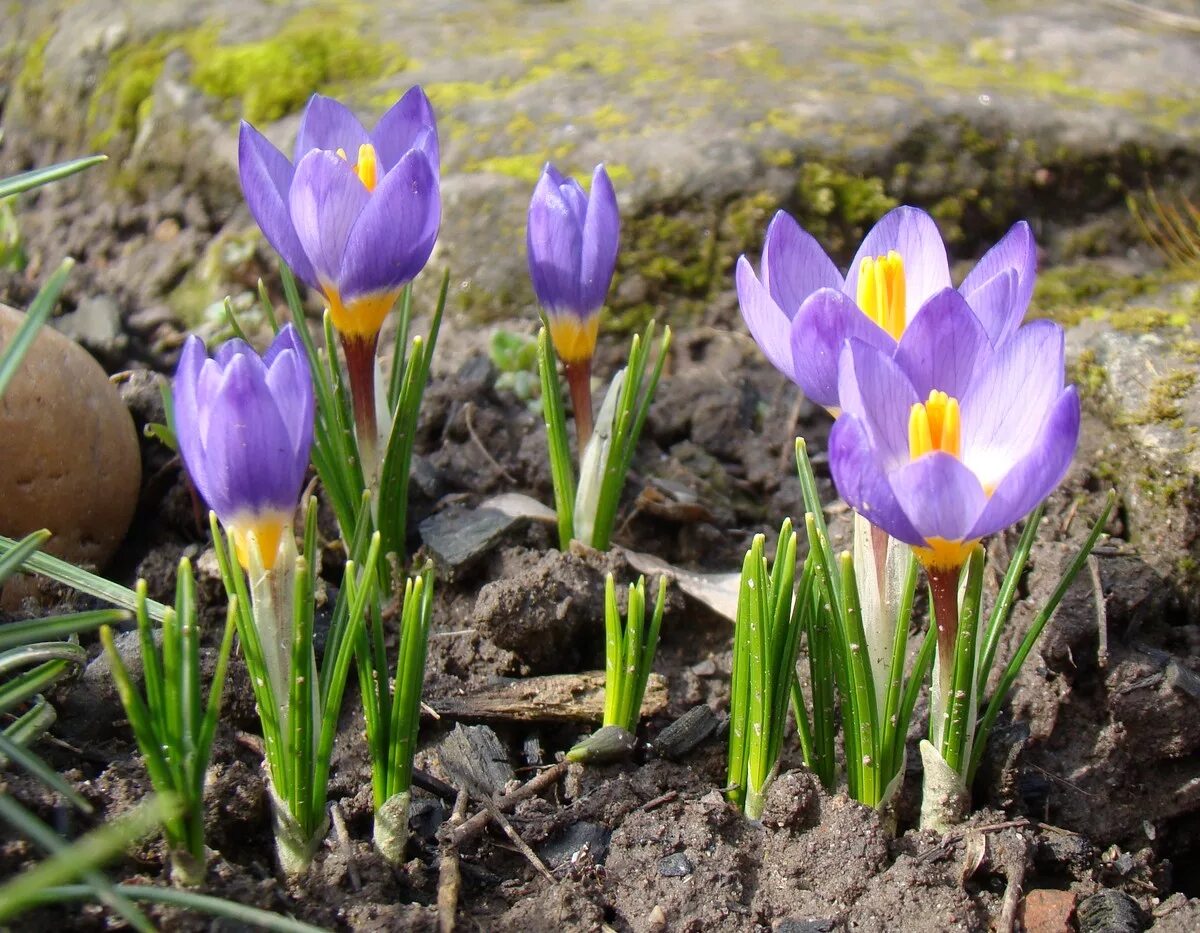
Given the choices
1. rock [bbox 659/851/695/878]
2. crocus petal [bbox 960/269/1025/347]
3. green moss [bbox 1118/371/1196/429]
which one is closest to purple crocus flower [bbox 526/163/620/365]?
crocus petal [bbox 960/269/1025/347]

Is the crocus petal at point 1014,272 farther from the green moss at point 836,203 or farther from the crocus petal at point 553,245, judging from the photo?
the green moss at point 836,203

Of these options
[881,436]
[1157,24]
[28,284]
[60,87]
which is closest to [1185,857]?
[881,436]

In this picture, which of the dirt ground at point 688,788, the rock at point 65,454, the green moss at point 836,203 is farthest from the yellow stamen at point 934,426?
the green moss at point 836,203

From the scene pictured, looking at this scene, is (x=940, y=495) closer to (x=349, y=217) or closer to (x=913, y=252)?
(x=913, y=252)

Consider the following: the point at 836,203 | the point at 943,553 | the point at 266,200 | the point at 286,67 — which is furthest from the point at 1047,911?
the point at 286,67

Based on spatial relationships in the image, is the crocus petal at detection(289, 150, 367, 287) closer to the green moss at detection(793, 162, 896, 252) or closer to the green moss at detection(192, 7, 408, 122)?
the green moss at detection(793, 162, 896, 252)

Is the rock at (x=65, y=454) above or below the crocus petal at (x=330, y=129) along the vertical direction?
below

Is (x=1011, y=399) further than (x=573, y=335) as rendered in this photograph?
No
